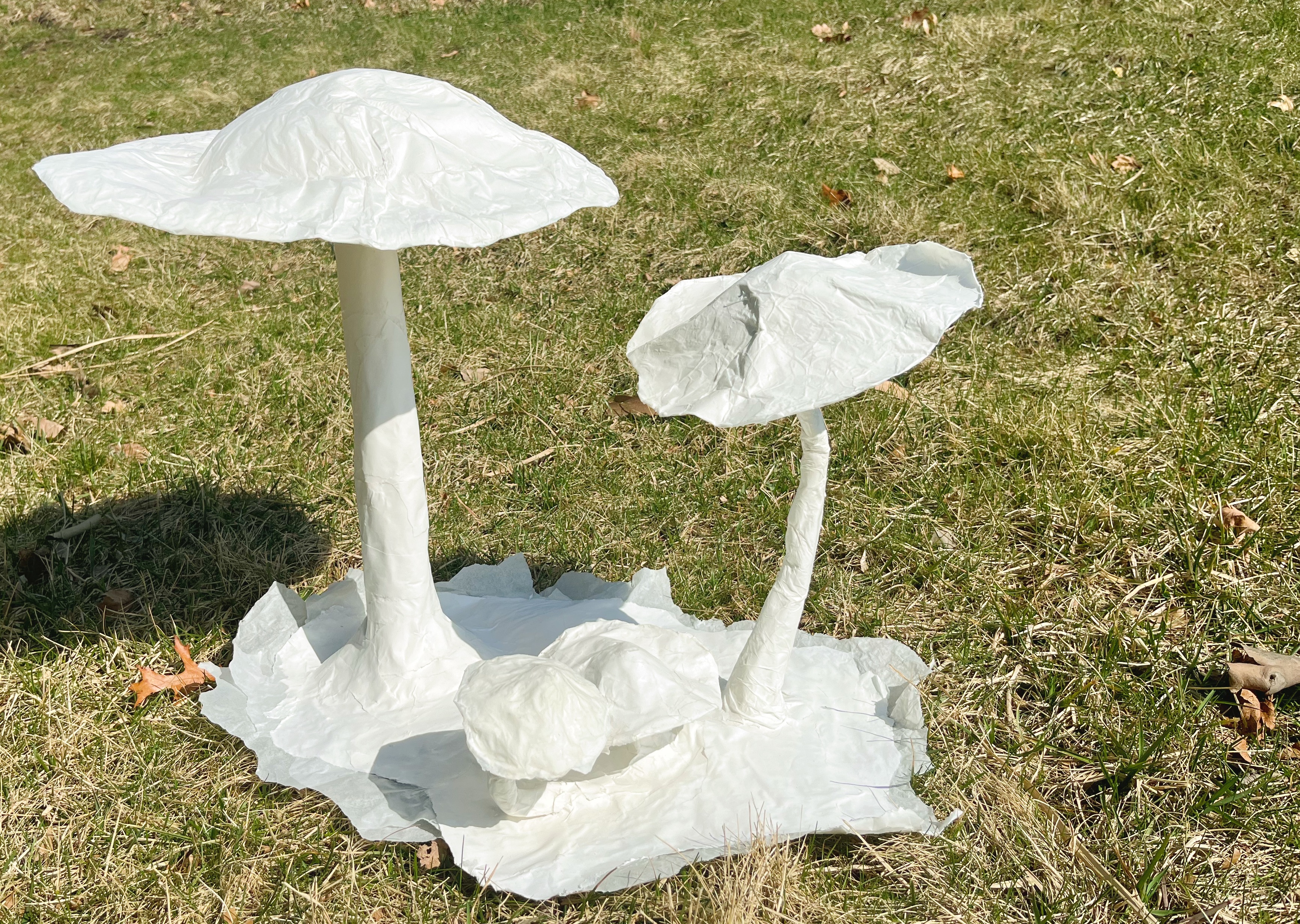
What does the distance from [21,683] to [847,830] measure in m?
2.25

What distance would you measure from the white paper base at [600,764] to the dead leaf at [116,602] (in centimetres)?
56

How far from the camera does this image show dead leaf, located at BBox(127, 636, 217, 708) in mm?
2814

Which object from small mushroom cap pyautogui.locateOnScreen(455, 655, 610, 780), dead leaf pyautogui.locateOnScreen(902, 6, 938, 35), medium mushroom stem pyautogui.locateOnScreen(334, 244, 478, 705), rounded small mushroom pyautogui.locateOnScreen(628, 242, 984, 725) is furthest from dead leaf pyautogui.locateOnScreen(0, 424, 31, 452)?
dead leaf pyautogui.locateOnScreen(902, 6, 938, 35)

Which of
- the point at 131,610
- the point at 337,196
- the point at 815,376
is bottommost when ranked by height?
the point at 131,610

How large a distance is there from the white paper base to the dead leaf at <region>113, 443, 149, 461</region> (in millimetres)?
1268

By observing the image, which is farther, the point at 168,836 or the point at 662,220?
the point at 662,220

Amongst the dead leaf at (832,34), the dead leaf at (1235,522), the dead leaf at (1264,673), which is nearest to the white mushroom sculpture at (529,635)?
the dead leaf at (1264,673)

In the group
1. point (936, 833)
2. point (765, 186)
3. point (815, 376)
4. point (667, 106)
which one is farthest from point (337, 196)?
point (667, 106)

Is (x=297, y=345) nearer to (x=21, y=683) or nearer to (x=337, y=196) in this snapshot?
(x=21, y=683)

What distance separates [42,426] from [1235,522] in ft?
13.8

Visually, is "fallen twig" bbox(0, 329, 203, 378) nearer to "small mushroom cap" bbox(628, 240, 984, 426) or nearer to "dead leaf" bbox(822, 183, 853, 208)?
"dead leaf" bbox(822, 183, 853, 208)

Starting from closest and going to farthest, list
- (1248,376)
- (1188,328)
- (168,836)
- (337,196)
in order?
(337,196), (168,836), (1248,376), (1188,328)

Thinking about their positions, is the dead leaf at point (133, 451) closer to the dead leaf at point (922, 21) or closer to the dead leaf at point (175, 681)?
the dead leaf at point (175, 681)

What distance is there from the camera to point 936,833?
7.52 ft
